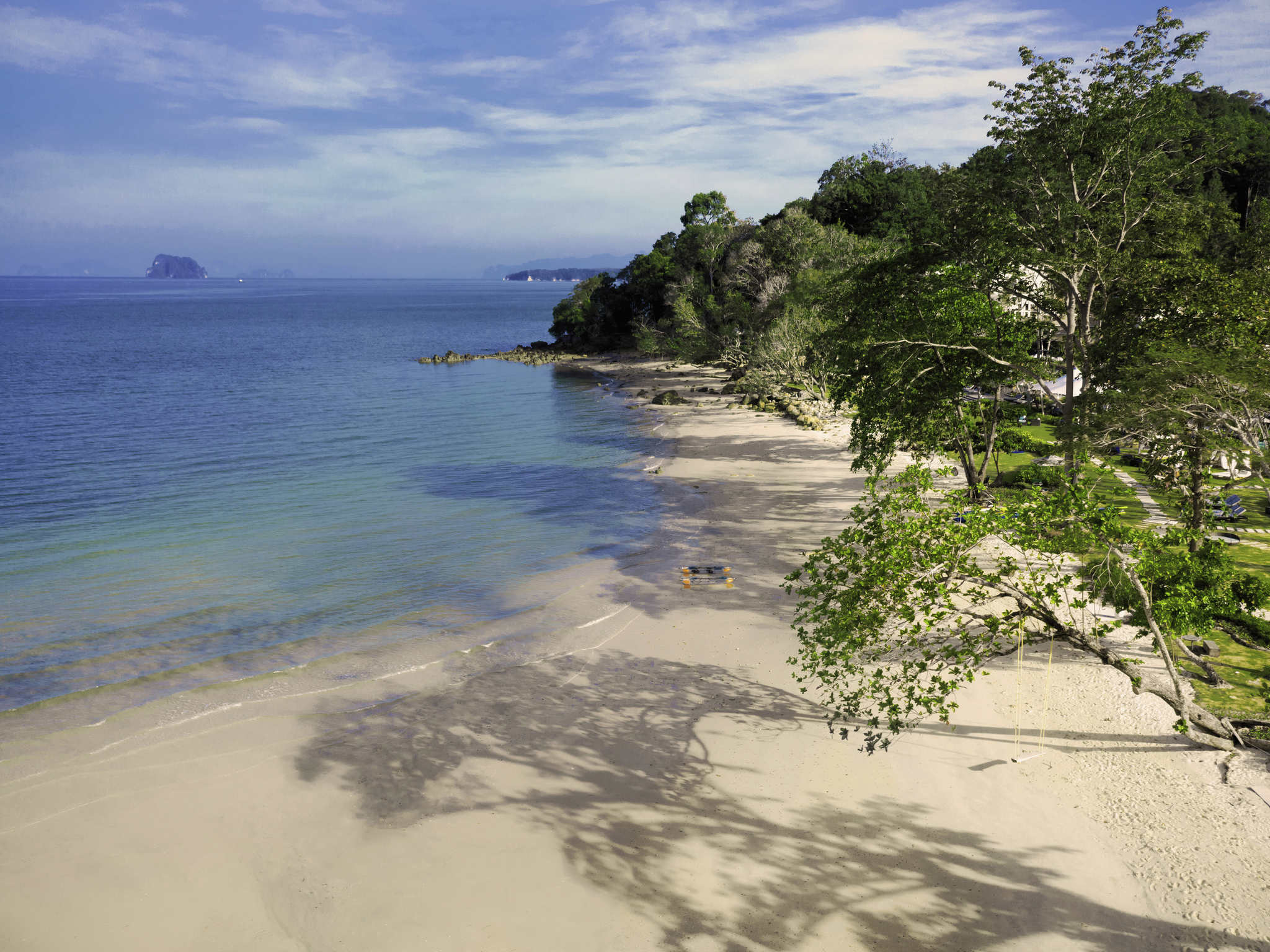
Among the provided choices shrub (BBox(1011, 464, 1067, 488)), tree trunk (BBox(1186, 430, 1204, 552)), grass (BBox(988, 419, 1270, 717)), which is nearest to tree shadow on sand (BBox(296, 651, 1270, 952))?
grass (BBox(988, 419, 1270, 717))

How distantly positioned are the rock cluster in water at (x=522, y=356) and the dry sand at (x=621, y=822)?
7187 cm

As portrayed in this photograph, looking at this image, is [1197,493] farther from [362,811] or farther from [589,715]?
[362,811]

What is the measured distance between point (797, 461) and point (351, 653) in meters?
23.0

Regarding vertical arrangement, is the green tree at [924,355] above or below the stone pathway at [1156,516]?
above

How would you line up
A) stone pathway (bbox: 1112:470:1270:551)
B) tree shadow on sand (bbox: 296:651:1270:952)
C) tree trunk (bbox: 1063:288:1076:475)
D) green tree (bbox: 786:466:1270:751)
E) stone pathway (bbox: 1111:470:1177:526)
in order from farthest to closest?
stone pathway (bbox: 1111:470:1177:526) < stone pathway (bbox: 1112:470:1270:551) < tree trunk (bbox: 1063:288:1076:475) < green tree (bbox: 786:466:1270:751) < tree shadow on sand (bbox: 296:651:1270:952)

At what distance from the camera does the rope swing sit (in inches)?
500

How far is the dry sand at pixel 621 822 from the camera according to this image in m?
9.81

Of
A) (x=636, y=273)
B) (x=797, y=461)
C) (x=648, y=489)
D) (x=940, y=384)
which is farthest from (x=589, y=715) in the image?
(x=636, y=273)

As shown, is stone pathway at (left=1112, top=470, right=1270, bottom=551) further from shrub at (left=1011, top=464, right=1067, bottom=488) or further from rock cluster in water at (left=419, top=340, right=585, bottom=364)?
rock cluster in water at (left=419, top=340, right=585, bottom=364)

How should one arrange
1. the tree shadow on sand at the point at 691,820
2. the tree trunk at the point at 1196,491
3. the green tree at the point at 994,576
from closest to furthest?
the tree shadow on sand at the point at 691,820 → the green tree at the point at 994,576 → the tree trunk at the point at 1196,491

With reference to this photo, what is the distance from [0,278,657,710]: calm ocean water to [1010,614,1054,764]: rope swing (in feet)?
39.8

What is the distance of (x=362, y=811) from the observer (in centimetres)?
1228

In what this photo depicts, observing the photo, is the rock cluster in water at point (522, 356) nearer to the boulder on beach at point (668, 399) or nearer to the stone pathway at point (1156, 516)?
the boulder on beach at point (668, 399)

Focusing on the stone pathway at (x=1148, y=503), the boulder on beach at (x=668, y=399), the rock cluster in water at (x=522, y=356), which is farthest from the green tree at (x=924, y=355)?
the rock cluster in water at (x=522, y=356)
